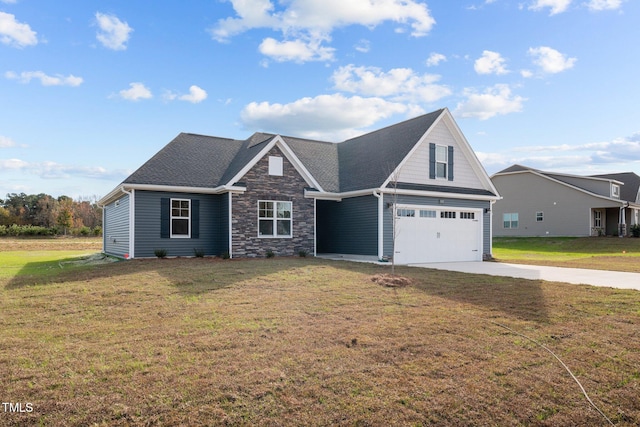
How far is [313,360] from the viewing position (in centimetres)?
530

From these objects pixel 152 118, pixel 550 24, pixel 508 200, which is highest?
pixel 550 24

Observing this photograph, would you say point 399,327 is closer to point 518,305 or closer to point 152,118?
point 518,305

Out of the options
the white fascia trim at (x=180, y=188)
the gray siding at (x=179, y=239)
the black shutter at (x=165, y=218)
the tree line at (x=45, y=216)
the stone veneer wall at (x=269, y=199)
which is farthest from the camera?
the tree line at (x=45, y=216)

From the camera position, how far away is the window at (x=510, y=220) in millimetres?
39531

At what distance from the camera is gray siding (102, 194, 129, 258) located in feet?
58.4

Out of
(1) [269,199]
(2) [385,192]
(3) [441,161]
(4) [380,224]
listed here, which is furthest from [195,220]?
(3) [441,161]

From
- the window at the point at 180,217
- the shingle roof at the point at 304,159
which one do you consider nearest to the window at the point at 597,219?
the shingle roof at the point at 304,159

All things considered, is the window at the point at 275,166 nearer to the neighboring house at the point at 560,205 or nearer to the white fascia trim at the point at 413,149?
the white fascia trim at the point at 413,149

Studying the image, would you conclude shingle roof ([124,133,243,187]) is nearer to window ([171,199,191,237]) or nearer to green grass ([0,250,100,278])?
window ([171,199,191,237])

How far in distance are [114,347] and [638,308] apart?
29.5 feet

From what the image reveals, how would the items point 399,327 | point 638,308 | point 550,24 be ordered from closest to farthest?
point 399,327, point 638,308, point 550,24

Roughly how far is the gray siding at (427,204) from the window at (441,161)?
1274 millimetres

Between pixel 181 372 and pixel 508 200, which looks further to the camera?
pixel 508 200

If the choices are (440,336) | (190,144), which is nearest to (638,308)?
(440,336)
